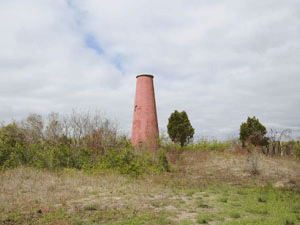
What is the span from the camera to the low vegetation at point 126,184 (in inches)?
198

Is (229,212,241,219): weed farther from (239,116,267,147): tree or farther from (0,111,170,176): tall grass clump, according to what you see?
(239,116,267,147): tree

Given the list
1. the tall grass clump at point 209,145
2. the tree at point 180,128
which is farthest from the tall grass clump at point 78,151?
the tree at point 180,128

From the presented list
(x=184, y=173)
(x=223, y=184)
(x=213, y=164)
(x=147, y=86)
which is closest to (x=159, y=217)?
(x=223, y=184)

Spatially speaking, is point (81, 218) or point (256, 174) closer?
point (81, 218)

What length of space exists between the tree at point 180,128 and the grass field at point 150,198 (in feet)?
39.4

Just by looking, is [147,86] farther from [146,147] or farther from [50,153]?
[50,153]

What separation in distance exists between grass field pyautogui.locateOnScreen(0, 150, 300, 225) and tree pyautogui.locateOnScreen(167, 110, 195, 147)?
12002 mm

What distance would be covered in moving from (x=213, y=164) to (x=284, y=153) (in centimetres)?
785

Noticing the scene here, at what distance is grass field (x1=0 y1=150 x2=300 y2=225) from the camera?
4.86 metres

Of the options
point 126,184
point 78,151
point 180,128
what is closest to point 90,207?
point 126,184

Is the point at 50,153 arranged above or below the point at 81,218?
above

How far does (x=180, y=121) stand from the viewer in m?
23.2

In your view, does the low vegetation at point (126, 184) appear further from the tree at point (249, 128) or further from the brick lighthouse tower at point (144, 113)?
the tree at point (249, 128)

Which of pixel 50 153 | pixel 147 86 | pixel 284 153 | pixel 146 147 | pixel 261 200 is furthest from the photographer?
pixel 284 153
